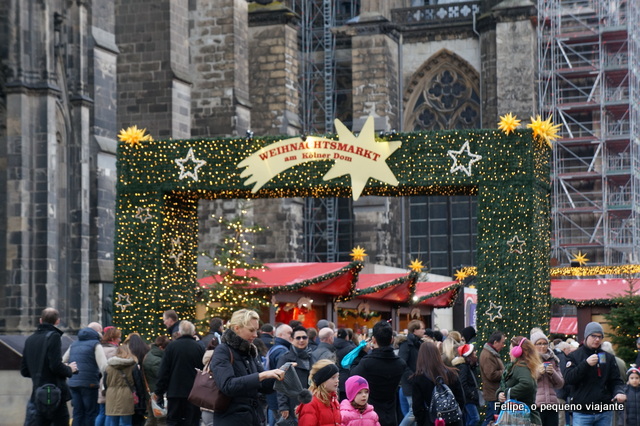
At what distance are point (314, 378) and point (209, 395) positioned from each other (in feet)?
2.36

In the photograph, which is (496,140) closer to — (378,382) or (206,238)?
(378,382)

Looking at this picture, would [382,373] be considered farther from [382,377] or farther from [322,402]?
[322,402]

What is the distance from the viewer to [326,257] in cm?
3700

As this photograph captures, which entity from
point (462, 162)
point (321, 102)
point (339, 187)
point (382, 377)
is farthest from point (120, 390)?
point (321, 102)

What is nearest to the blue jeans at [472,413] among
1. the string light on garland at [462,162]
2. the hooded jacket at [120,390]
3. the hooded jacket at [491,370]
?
the hooded jacket at [491,370]

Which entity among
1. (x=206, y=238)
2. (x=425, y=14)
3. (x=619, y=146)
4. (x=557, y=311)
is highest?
(x=425, y=14)

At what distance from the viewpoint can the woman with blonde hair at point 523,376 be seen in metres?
10.4

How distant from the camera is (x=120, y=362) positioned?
1278cm

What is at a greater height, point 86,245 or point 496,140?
point 496,140

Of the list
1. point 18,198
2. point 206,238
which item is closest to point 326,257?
point 206,238

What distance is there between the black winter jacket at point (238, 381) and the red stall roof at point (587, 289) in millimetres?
18647

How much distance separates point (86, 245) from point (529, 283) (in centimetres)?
966

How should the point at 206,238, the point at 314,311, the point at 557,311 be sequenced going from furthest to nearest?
the point at 557,311
the point at 206,238
the point at 314,311

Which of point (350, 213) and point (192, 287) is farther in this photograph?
point (350, 213)
